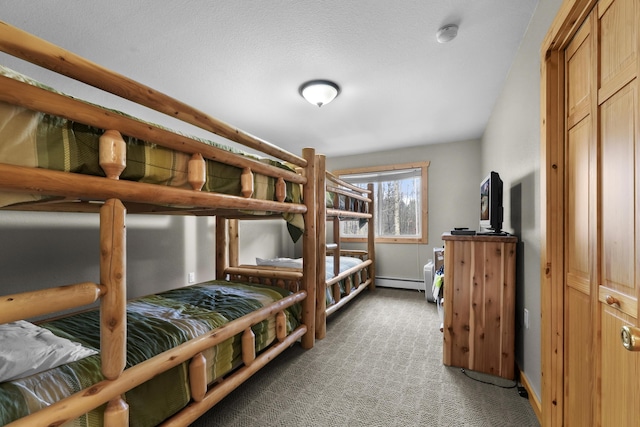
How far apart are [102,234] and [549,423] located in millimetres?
2102

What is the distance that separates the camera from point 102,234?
2.96 feet

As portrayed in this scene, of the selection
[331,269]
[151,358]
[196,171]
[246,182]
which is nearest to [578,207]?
[246,182]

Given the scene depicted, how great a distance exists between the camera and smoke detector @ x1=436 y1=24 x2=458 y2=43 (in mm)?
1701

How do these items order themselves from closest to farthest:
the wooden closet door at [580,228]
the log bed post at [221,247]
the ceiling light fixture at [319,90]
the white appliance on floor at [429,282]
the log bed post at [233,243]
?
the wooden closet door at [580,228] → the ceiling light fixture at [319,90] → the log bed post at [221,247] → the log bed post at [233,243] → the white appliance on floor at [429,282]

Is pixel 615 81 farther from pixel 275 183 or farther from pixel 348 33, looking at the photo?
pixel 275 183

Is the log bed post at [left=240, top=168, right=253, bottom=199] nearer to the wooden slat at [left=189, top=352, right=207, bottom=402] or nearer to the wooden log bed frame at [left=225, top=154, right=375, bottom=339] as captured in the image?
the wooden slat at [left=189, top=352, right=207, bottom=402]

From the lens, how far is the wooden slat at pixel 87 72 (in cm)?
73

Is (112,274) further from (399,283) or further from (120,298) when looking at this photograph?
(399,283)

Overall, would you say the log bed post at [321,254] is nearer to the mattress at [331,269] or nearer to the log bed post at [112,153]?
the mattress at [331,269]

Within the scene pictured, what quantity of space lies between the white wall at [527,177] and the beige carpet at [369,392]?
34 cm

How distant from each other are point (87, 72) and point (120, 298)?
0.77 metres

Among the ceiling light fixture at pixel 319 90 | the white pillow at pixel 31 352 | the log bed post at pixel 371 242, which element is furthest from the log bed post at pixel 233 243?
the log bed post at pixel 371 242

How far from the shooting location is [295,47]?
1896 mm

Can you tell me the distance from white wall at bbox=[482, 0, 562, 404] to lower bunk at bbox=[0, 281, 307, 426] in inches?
61.5
